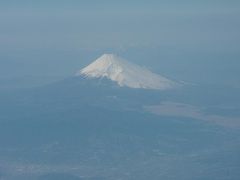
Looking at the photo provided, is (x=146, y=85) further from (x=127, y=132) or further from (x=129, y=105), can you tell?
(x=127, y=132)

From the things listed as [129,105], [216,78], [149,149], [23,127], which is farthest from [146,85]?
[149,149]

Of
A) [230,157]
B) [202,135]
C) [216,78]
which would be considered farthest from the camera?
[216,78]

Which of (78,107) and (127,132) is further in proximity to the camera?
(78,107)

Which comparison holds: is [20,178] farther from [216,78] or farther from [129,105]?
[216,78]

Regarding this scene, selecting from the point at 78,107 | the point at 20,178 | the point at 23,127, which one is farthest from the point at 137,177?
the point at 78,107

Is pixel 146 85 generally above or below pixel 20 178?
above

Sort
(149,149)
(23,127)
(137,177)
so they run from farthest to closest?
(23,127) → (149,149) → (137,177)
